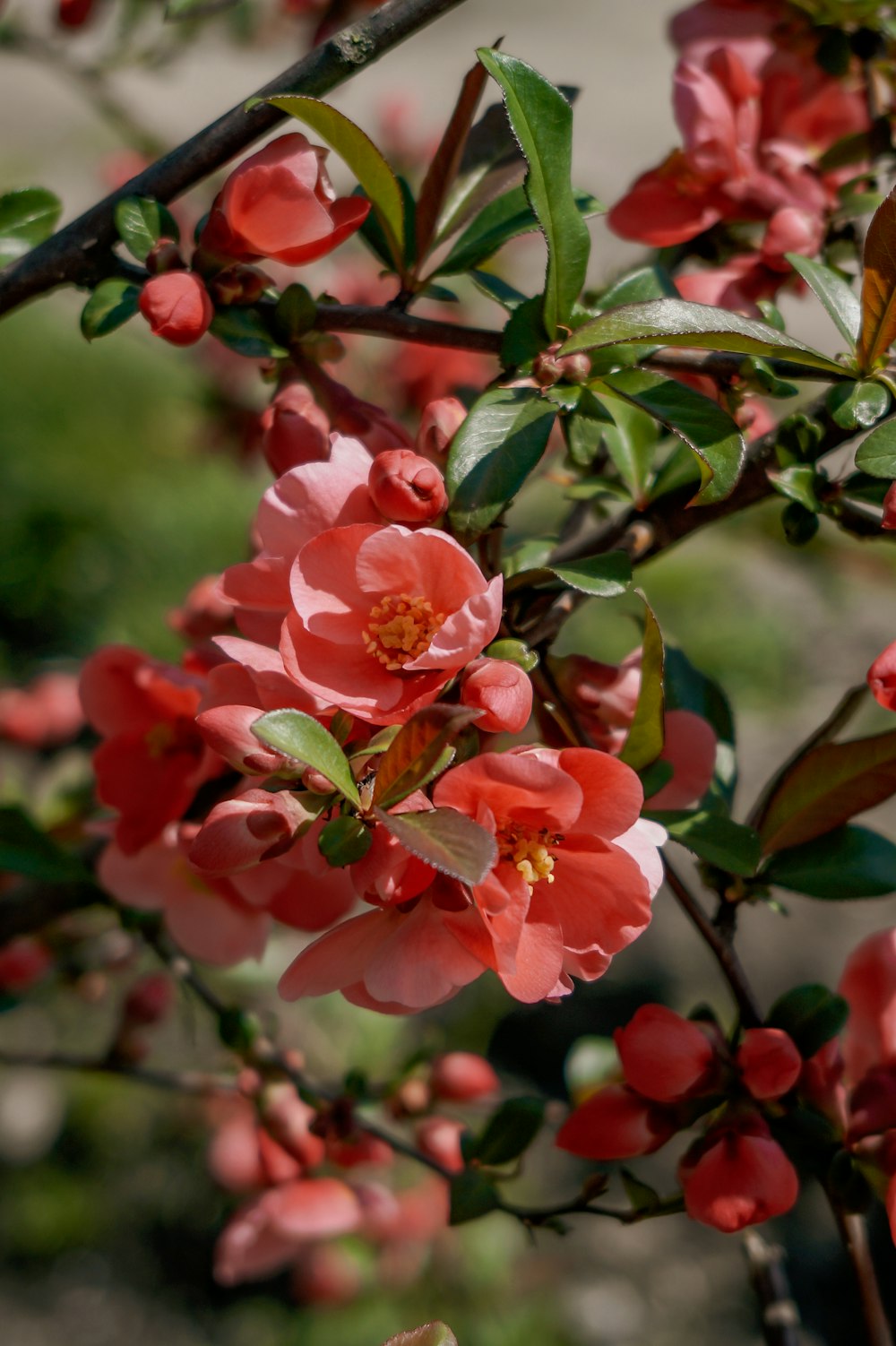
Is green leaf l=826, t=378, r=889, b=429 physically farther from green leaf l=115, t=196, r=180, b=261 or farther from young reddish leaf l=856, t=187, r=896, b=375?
green leaf l=115, t=196, r=180, b=261

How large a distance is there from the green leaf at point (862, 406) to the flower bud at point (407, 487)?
17 cm

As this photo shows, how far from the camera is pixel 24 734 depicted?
4.07 feet

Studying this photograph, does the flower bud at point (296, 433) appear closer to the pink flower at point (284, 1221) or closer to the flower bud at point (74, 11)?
the pink flower at point (284, 1221)

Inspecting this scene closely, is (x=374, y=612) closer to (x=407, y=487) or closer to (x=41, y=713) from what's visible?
(x=407, y=487)

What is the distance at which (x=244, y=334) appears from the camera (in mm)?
504

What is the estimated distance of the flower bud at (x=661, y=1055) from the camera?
1.61 feet

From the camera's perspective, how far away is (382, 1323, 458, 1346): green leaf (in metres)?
0.41

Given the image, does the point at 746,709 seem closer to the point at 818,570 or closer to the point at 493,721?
the point at 818,570

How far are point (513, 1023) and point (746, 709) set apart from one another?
107cm

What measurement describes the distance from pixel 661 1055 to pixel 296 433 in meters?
0.31

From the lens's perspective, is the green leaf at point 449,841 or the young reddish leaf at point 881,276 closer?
the green leaf at point 449,841

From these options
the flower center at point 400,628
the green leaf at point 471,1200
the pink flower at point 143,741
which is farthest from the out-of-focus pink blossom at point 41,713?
the flower center at point 400,628

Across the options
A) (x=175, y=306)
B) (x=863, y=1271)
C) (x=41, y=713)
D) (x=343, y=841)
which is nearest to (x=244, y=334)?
(x=175, y=306)

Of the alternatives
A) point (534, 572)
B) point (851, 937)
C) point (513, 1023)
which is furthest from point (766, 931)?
point (534, 572)
